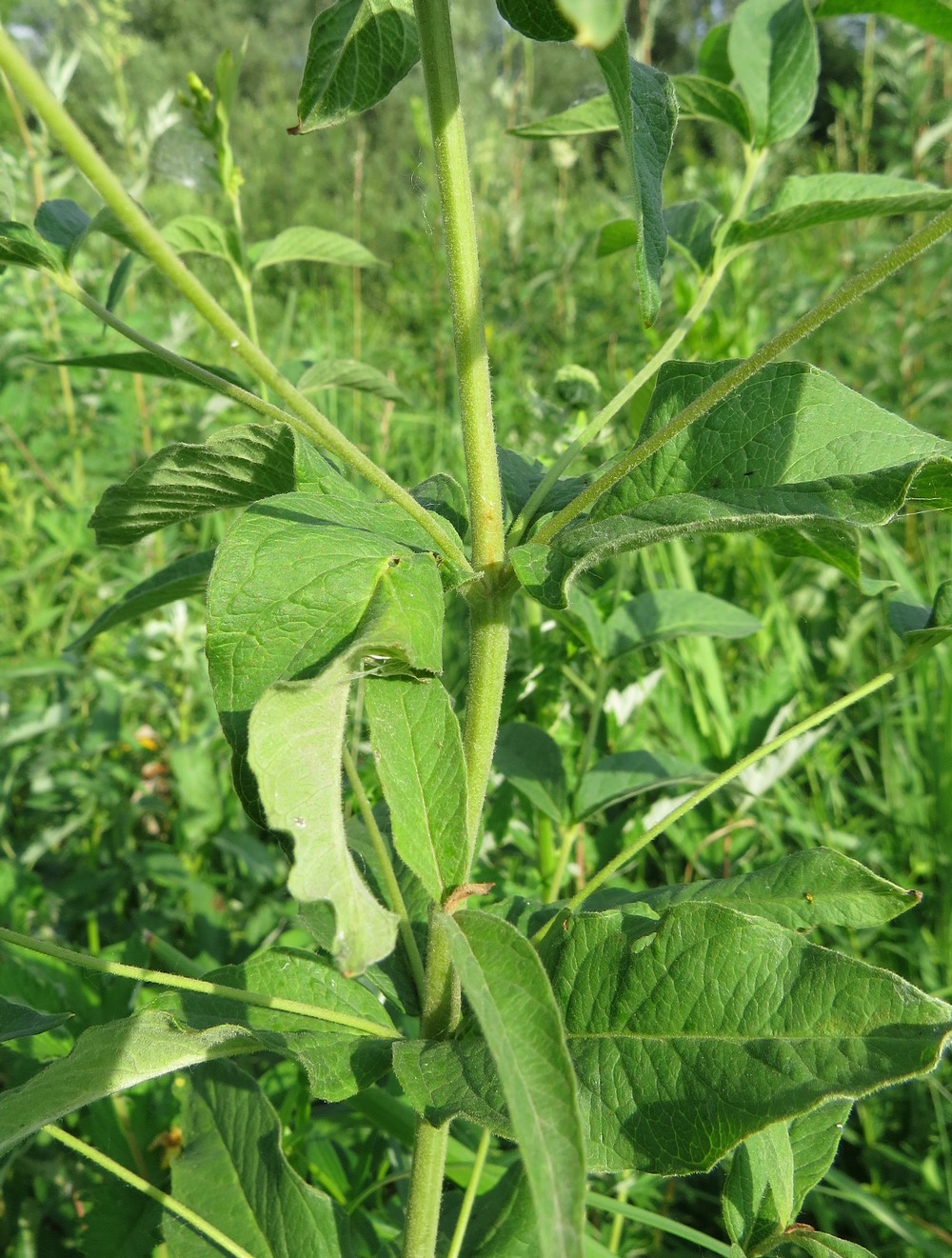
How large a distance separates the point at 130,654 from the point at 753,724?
118cm

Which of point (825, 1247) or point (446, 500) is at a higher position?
point (446, 500)

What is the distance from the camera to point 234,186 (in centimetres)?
114

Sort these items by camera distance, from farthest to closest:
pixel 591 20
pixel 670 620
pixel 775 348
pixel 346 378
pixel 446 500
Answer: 1. pixel 670 620
2. pixel 346 378
3. pixel 446 500
4. pixel 775 348
5. pixel 591 20

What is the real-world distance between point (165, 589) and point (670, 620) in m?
0.64

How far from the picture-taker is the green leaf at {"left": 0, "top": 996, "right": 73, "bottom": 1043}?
0.76 m

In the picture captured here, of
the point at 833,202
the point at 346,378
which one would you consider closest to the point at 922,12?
the point at 833,202

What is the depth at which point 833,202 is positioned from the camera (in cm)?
82

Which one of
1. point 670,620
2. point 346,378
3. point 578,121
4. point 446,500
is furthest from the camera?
point 670,620

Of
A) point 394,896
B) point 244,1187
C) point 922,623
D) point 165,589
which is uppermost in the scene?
Result: point 165,589

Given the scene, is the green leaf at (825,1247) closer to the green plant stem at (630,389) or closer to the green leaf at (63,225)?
the green plant stem at (630,389)

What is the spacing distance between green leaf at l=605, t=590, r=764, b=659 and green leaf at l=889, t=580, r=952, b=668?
1.04 ft

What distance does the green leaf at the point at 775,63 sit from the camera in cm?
96

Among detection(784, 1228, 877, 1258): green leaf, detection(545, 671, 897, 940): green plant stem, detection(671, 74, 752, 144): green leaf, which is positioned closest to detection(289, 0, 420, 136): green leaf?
detection(671, 74, 752, 144): green leaf

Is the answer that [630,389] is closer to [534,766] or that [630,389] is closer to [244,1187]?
[534,766]
